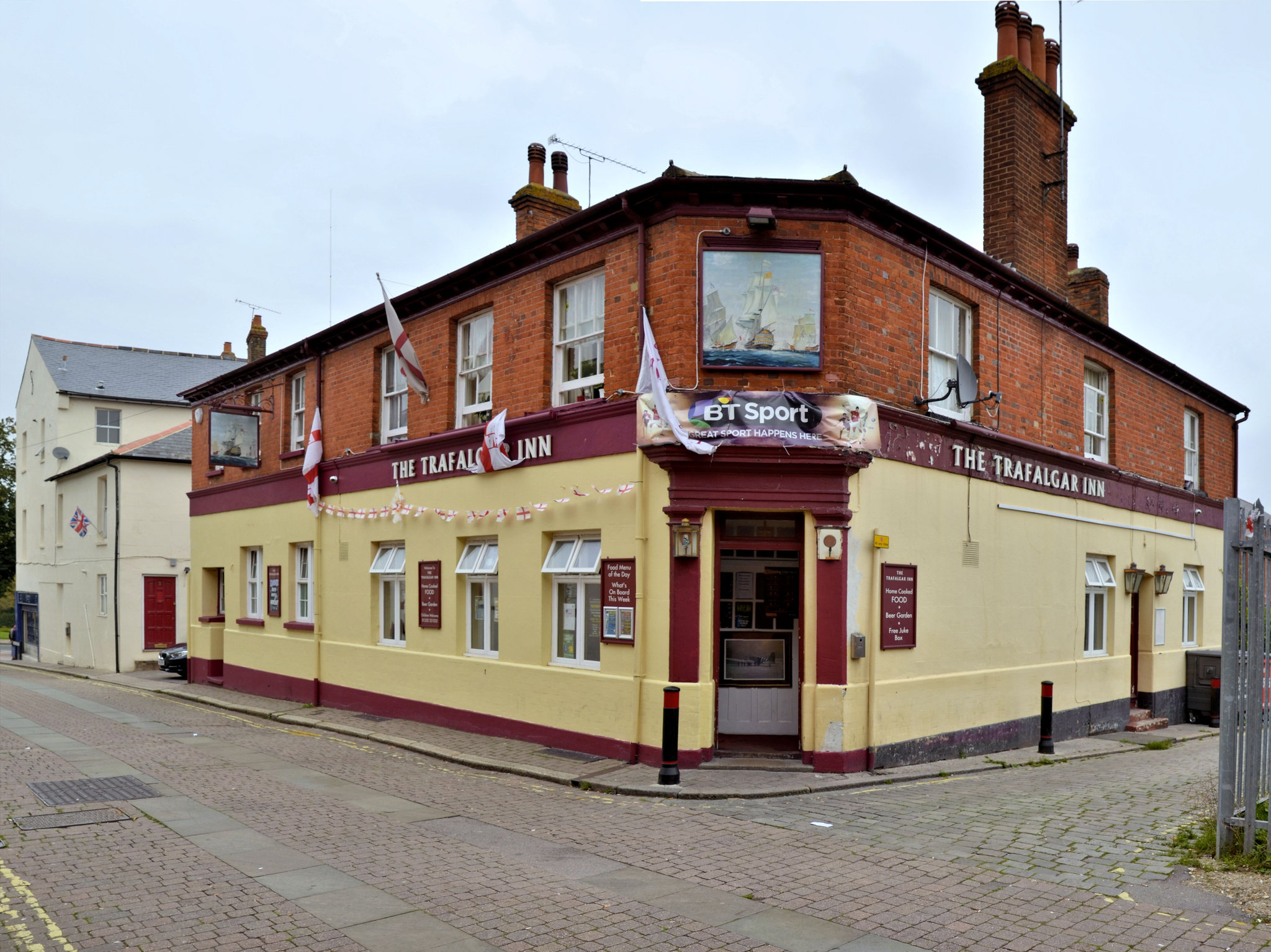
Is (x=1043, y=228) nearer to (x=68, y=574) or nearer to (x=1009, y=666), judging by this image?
(x=1009, y=666)

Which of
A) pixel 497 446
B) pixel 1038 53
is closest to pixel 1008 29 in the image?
pixel 1038 53

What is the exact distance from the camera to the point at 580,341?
1347 centimetres

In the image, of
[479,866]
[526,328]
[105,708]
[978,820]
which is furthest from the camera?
[105,708]

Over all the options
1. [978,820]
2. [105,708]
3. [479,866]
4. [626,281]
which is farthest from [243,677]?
[978,820]

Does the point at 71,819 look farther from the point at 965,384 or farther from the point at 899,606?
the point at 965,384

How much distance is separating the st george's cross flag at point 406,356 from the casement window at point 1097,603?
1110 centimetres

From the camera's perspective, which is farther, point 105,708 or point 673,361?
point 105,708

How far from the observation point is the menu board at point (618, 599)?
12.0 metres

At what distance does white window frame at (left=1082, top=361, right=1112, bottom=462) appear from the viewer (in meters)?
17.1

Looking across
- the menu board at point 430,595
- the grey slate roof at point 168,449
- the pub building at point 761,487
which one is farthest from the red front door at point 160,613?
the menu board at point 430,595

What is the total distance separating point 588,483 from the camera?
1269cm

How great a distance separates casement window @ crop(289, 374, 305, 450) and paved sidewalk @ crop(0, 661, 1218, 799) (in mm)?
5167

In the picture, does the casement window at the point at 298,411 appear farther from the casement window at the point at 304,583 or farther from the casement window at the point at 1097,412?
the casement window at the point at 1097,412

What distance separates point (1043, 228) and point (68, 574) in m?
31.5
